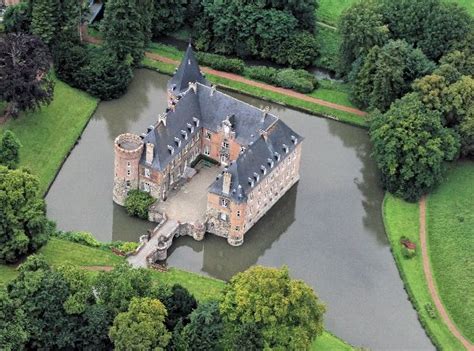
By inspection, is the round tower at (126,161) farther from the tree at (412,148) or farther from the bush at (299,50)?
the bush at (299,50)

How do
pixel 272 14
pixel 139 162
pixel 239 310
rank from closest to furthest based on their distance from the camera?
pixel 239 310
pixel 139 162
pixel 272 14

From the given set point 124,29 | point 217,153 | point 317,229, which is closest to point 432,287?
point 317,229

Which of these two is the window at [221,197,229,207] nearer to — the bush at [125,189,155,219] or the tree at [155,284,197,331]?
the bush at [125,189,155,219]

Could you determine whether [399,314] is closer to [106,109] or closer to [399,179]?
[399,179]

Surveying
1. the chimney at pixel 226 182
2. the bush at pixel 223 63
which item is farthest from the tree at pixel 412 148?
the bush at pixel 223 63

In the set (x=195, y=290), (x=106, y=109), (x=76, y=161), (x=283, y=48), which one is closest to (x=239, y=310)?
(x=195, y=290)

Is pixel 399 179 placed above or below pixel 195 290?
above

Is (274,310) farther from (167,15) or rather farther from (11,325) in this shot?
(167,15)
